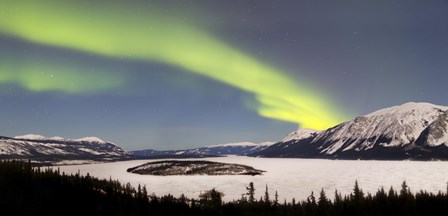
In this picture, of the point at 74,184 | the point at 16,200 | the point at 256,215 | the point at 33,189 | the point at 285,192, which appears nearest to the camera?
the point at 16,200

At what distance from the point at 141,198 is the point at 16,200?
44.9 meters

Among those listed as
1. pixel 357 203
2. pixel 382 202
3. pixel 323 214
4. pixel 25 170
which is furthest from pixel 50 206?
pixel 382 202

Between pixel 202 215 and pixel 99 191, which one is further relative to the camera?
pixel 99 191

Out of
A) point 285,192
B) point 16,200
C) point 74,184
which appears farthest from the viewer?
point 285,192

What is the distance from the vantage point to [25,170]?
12300cm

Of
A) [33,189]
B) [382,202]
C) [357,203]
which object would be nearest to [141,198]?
[33,189]

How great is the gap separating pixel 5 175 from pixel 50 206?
27.2 meters

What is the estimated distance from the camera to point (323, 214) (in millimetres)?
116500

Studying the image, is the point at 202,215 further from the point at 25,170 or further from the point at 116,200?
the point at 25,170

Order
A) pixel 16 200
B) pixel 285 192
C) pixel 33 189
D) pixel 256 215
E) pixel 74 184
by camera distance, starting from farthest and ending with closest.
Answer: pixel 285 192, pixel 74 184, pixel 256 215, pixel 33 189, pixel 16 200

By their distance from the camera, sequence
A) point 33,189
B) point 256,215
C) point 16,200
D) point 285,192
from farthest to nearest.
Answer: point 285,192 < point 256,215 < point 33,189 < point 16,200

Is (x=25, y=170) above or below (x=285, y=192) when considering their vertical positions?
above

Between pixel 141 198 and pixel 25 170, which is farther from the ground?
pixel 25 170

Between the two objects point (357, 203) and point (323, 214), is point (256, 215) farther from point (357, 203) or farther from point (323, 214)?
point (357, 203)
